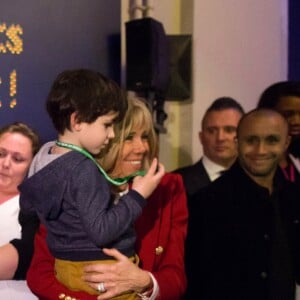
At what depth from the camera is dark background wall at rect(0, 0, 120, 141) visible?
2.87 metres

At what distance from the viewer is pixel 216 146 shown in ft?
11.4

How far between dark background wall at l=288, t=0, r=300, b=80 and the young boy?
316 cm

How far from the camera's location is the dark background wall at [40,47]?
287cm

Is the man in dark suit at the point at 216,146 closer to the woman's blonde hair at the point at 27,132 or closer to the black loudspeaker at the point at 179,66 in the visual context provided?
the black loudspeaker at the point at 179,66

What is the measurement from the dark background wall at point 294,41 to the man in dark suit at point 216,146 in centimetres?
156

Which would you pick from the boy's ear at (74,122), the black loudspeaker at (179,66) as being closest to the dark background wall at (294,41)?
the black loudspeaker at (179,66)

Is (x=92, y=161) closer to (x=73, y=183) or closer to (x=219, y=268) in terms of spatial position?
(x=73, y=183)

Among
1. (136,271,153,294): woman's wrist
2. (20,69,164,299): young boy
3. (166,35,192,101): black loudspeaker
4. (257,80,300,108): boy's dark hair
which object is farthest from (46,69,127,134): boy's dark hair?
(166,35,192,101): black loudspeaker

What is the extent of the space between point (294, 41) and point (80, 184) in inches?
135

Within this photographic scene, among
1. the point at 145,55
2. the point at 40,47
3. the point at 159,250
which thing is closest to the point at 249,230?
the point at 159,250

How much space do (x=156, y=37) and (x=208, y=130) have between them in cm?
62

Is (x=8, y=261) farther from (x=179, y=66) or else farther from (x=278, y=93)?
(x=179, y=66)

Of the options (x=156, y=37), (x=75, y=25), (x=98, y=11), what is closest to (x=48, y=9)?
(x=75, y=25)

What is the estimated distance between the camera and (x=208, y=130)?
3.53 m
